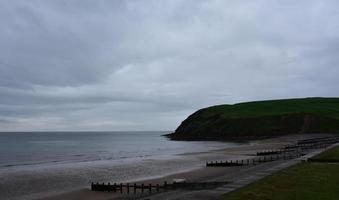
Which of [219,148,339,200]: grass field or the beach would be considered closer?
[219,148,339,200]: grass field

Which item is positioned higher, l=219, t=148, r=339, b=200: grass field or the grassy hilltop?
the grassy hilltop

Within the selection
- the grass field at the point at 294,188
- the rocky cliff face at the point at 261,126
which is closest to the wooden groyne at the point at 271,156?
the grass field at the point at 294,188

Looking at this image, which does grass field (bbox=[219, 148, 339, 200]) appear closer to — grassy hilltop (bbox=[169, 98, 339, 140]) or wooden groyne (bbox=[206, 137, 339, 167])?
wooden groyne (bbox=[206, 137, 339, 167])

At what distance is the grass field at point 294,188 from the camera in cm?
1975

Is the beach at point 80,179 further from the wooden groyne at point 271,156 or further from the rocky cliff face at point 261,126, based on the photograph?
the rocky cliff face at point 261,126

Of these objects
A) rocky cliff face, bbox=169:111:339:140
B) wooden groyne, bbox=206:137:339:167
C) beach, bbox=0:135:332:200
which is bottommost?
beach, bbox=0:135:332:200

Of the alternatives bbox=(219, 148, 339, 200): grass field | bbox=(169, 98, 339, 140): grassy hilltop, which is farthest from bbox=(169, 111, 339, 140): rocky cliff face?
bbox=(219, 148, 339, 200): grass field

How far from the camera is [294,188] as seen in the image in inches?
866

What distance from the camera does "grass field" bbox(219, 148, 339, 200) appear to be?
1975 cm

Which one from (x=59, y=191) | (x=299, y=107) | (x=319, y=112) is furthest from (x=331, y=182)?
(x=299, y=107)

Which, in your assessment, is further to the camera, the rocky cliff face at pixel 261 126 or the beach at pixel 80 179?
the rocky cliff face at pixel 261 126

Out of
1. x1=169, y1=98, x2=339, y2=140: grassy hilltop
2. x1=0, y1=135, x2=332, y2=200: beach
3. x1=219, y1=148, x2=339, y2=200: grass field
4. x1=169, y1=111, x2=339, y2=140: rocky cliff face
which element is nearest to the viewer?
x1=219, y1=148, x2=339, y2=200: grass field

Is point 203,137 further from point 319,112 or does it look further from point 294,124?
point 319,112

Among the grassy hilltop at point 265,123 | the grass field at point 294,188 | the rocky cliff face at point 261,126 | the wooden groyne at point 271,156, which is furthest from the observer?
the grassy hilltop at point 265,123
